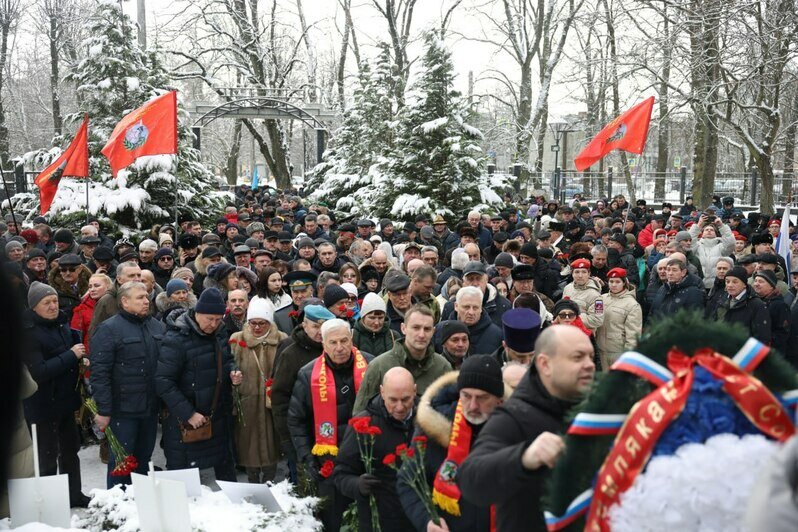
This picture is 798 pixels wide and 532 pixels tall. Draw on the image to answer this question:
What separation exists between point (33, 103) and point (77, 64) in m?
34.9

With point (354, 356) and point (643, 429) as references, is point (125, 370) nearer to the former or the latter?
point (354, 356)

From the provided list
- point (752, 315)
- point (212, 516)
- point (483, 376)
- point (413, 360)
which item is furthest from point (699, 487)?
point (752, 315)

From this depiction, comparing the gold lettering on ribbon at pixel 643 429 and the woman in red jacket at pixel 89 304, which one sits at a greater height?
the gold lettering on ribbon at pixel 643 429

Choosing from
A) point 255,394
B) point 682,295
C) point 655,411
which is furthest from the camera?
point 682,295

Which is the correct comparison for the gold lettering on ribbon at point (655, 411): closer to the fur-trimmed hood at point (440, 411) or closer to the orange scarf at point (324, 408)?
the fur-trimmed hood at point (440, 411)

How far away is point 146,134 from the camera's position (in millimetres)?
11930

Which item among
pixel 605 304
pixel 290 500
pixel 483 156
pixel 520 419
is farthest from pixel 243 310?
pixel 483 156

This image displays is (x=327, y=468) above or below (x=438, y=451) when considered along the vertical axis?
below

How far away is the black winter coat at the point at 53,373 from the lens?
20.6 ft

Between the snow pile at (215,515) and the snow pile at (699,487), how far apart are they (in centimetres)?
279

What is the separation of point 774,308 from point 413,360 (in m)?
4.98

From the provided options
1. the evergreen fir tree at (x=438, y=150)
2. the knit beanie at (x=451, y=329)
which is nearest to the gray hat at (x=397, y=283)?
the knit beanie at (x=451, y=329)

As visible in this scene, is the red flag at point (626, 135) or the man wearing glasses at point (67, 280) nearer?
the man wearing glasses at point (67, 280)

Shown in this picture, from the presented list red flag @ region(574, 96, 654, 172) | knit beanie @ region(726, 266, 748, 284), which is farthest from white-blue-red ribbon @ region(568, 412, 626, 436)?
red flag @ region(574, 96, 654, 172)
